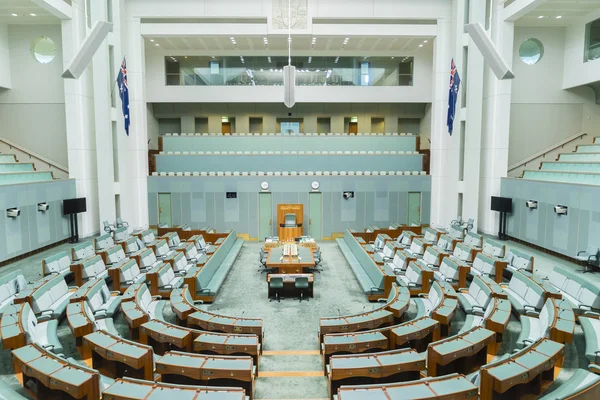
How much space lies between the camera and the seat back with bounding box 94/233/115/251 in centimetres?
1216

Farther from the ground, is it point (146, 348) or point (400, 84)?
point (400, 84)

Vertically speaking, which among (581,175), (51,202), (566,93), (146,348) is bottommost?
(146,348)

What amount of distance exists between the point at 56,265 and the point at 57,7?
354 inches

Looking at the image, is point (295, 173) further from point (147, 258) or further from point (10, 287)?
point (10, 287)

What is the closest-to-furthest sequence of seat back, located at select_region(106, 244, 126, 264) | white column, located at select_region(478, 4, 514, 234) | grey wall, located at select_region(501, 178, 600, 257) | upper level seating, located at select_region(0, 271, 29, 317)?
upper level seating, located at select_region(0, 271, 29, 317) → grey wall, located at select_region(501, 178, 600, 257) → seat back, located at select_region(106, 244, 126, 264) → white column, located at select_region(478, 4, 514, 234)

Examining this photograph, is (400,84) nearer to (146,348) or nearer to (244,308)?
(244,308)

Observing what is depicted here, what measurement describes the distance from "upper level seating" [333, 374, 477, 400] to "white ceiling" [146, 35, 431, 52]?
16114 mm

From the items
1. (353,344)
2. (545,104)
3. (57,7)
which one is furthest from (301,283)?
(545,104)

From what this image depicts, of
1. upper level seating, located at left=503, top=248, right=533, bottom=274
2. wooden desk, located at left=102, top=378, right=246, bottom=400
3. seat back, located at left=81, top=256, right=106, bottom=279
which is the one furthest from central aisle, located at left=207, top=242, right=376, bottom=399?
upper level seating, located at left=503, top=248, right=533, bottom=274

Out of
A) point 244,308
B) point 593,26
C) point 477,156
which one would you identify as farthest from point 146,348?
point 593,26

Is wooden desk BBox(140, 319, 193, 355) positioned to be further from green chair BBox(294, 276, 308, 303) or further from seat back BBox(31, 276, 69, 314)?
green chair BBox(294, 276, 308, 303)

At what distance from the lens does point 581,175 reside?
11867 mm

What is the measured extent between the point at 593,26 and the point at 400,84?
7813mm

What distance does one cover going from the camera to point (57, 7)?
1321 cm
